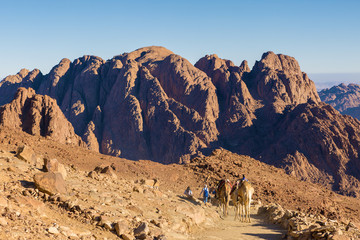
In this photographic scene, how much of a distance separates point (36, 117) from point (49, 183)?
56.9 meters

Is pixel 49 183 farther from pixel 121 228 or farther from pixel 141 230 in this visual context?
pixel 141 230

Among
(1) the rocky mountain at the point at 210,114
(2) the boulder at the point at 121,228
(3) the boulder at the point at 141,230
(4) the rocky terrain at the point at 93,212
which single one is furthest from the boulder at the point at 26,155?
(1) the rocky mountain at the point at 210,114

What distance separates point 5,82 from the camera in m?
147

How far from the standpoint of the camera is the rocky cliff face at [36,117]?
216 ft

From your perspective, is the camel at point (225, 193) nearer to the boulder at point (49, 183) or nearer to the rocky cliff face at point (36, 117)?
the boulder at point (49, 183)

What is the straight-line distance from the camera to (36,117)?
6712 centimetres

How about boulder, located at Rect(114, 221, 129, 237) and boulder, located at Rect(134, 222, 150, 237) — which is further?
boulder, located at Rect(134, 222, 150, 237)

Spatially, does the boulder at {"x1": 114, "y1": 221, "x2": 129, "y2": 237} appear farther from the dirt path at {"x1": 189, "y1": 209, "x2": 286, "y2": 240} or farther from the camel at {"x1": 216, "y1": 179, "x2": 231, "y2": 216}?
the camel at {"x1": 216, "y1": 179, "x2": 231, "y2": 216}

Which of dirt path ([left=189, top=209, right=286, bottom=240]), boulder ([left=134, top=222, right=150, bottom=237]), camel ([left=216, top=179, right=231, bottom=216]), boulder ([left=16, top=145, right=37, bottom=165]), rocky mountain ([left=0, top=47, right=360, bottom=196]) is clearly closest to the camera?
boulder ([left=134, top=222, right=150, bottom=237])

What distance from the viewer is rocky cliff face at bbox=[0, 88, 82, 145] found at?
6581 cm

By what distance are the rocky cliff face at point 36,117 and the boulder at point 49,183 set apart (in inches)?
2090

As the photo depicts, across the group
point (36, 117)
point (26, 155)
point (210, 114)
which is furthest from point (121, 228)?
point (210, 114)

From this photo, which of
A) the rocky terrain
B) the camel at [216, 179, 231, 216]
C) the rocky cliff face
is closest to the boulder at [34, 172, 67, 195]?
the rocky terrain

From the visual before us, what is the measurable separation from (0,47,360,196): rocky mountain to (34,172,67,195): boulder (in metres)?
74.5
